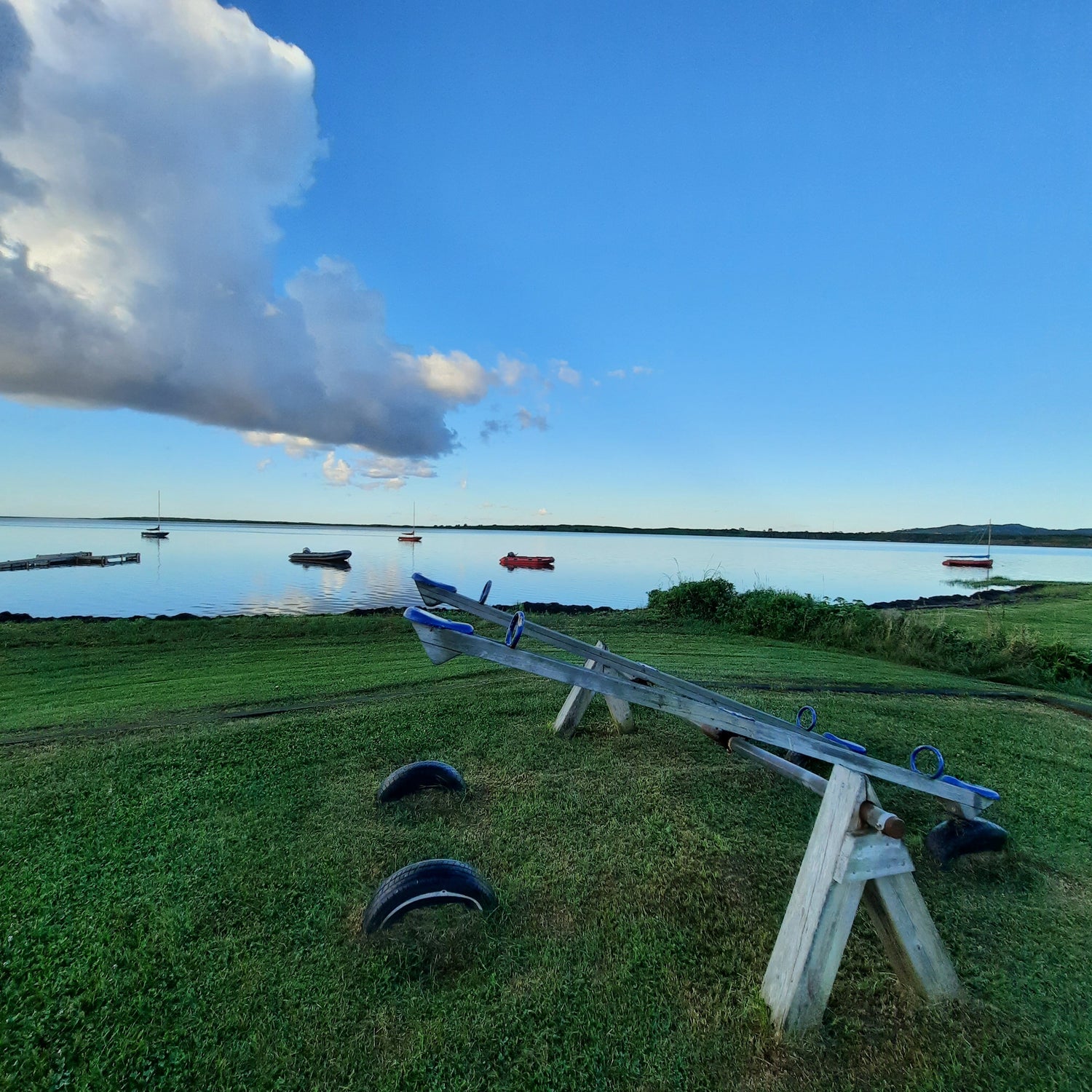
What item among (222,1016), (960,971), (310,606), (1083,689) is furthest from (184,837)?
(310,606)

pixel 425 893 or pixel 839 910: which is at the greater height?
pixel 839 910

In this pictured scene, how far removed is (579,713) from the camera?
5.07m

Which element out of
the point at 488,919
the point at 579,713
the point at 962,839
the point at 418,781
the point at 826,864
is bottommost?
the point at 488,919

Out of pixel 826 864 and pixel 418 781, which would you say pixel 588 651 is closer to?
pixel 418 781

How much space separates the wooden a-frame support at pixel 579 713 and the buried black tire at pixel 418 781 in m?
1.28

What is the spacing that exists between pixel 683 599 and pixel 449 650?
1315cm

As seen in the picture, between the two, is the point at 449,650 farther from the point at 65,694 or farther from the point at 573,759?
the point at 65,694

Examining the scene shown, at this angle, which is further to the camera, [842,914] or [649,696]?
[649,696]

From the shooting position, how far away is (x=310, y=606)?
2242cm

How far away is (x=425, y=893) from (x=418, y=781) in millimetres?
1403

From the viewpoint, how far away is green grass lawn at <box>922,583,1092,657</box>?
12820mm

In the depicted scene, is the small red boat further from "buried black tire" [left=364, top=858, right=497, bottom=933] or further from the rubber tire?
"buried black tire" [left=364, top=858, right=497, bottom=933]

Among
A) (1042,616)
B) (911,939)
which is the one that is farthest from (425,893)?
(1042,616)

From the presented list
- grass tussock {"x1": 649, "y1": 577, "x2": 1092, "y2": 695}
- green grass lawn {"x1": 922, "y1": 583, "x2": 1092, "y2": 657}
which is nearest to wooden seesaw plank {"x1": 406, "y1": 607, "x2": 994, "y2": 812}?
grass tussock {"x1": 649, "y1": 577, "x2": 1092, "y2": 695}
